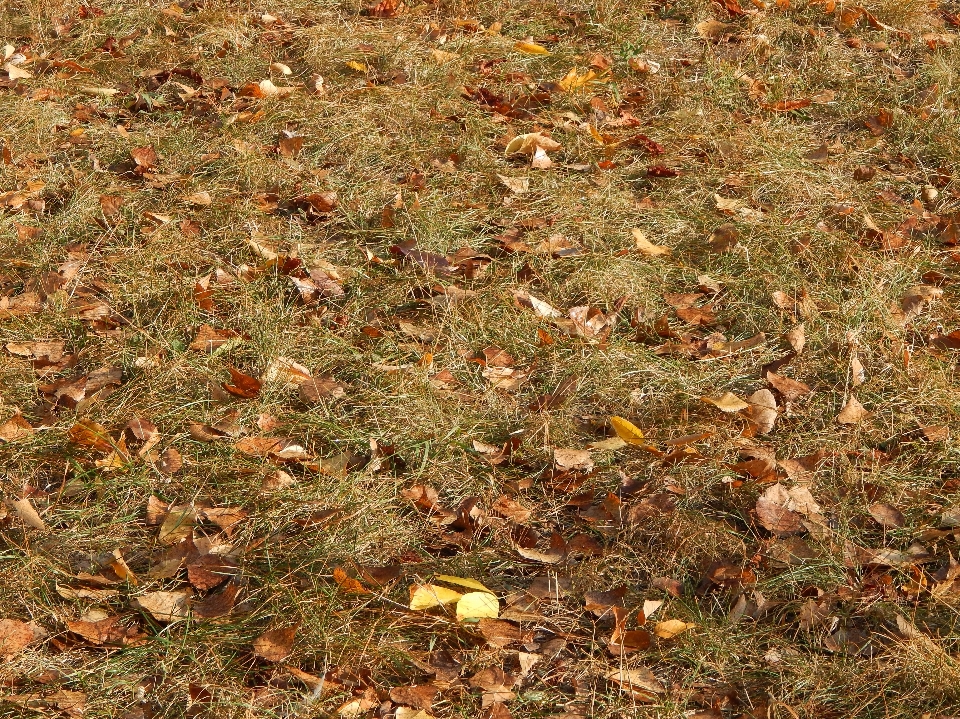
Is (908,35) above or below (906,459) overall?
above

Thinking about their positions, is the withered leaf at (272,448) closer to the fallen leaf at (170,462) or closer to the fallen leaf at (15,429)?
the fallen leaf at (170,462)

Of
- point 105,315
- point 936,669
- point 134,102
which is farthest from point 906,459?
point 134,102

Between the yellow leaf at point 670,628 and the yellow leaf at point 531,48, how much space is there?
129 inches

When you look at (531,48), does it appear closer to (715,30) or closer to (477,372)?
(715,30)

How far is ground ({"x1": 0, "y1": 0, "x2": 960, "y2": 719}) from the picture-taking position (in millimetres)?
2424

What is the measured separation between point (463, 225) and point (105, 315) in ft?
4.29

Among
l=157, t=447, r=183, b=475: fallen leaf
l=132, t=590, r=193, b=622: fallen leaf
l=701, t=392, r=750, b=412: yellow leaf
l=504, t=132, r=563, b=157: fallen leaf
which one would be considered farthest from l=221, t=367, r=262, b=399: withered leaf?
l=504, t=132, r=563, b=157: fallen leaf

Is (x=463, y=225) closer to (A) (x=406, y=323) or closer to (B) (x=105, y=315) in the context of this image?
(A) (x=406, y=323)

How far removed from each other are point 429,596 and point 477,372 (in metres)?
→ 0.88

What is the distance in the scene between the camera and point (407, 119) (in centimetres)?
442

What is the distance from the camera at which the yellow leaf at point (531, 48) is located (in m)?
4.96

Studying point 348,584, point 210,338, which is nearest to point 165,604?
point 348,584

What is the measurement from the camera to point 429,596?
251 cm

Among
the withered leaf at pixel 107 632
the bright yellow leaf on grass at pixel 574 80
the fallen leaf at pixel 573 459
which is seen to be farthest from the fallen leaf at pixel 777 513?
the bright yellow leaf on grass at pixel 574 80
